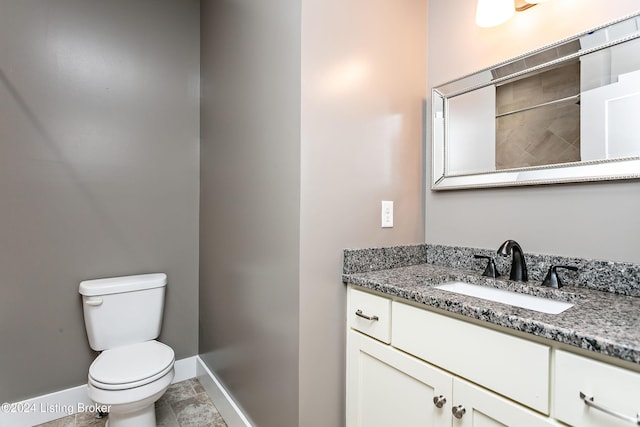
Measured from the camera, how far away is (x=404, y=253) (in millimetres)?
1508

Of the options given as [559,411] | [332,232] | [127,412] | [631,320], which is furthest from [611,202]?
[127,412]

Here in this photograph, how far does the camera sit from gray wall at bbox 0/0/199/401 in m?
1.69

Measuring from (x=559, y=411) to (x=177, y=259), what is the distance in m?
2.13

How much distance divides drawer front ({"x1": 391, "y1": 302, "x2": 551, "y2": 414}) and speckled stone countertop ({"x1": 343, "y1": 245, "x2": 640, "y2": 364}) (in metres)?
0.05

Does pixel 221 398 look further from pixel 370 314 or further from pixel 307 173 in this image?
pixel 307 173

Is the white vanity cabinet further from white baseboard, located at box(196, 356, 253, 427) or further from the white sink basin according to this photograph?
white baseboard, located at box(196, 356, 253, 427)

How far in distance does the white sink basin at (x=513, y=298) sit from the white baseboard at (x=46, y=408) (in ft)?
7.01

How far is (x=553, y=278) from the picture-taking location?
1.11 metres

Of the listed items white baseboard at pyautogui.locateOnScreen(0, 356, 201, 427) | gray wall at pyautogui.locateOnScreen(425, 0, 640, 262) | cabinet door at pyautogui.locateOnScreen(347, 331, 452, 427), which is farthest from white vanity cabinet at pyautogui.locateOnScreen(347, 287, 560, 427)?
white baseboard at pyautogui.locateOnScreen(0, 356, 201, 427)

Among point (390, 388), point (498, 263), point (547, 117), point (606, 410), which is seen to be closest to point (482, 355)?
point (606, 410)

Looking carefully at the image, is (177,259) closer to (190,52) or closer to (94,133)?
(94,133)

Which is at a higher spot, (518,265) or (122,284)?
(518,265)

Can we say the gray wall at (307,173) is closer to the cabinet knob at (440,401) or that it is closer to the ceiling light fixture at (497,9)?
the ceiling light fixture at (497,9)

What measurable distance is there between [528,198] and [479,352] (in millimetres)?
729
